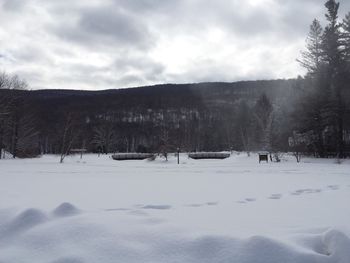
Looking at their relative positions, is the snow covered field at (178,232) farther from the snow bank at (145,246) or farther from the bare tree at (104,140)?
the bare tree at (104,140)

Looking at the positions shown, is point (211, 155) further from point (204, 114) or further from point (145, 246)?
point (204, 114)

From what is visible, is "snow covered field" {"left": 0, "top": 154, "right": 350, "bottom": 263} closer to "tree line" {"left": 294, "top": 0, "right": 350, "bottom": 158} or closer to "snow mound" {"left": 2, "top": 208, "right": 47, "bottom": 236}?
"snow mound" {"left": 2, "top": 208, "right": 47, "bottom": 236}

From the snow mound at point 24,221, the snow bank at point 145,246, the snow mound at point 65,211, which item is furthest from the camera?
the snow mound at point 65,211

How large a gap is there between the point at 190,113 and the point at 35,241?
463 feet

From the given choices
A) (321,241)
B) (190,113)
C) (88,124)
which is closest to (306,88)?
(321,241)

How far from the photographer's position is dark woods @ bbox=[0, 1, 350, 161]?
111ft

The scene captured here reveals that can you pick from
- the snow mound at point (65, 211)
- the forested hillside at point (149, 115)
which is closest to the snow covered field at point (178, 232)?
the snow mound at point (65, 211)

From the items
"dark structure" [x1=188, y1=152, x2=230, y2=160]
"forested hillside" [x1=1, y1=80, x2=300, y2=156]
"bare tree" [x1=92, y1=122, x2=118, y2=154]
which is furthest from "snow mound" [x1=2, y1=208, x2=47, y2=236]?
"bare tree" [x1=92, y1=122, x2=118, y2=154]

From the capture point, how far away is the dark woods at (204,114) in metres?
33.8

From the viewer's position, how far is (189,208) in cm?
702

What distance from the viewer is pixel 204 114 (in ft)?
461

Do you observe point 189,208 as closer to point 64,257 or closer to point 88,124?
point 64,257

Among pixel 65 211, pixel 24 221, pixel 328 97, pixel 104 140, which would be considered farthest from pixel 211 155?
pixel 24 221

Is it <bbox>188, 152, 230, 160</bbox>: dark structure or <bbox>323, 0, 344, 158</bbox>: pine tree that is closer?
<bbox>323, 0, 344, 158</bbox>: pine tree
